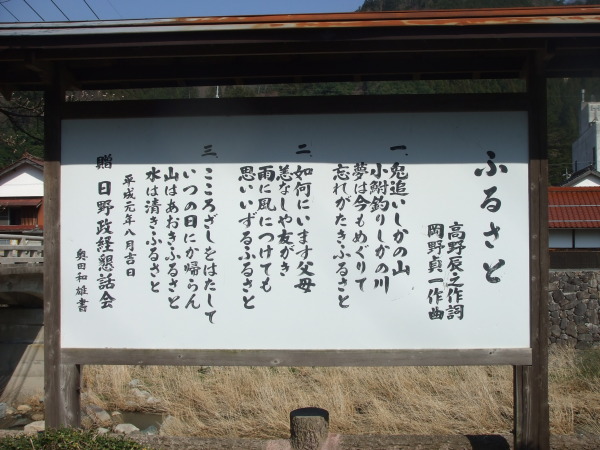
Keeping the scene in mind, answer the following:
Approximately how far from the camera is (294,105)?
454 centimetres

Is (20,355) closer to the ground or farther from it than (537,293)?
closer to the ground

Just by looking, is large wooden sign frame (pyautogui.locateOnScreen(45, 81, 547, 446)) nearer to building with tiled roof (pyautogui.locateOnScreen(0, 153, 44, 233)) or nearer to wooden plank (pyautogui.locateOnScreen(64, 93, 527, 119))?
wooden plank (pyautogui.locateOnScreen(64, 93, 527, 119))

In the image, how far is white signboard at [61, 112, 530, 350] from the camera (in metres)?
4.40

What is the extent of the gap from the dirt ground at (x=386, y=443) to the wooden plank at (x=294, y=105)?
2.50 m

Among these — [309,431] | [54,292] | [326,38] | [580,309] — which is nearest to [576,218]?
[580,309]

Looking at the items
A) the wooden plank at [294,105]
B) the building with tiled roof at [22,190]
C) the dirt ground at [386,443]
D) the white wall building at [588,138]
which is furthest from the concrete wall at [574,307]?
the building with tiled roof at [22,190]

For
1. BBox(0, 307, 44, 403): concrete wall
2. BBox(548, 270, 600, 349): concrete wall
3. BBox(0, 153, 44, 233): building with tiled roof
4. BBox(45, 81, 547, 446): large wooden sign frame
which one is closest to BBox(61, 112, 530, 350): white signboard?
BBox(45, 81, 547, 446): large wooden sign frame

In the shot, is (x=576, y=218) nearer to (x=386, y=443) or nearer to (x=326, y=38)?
(x=386, y=443)

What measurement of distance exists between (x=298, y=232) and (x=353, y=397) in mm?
6329

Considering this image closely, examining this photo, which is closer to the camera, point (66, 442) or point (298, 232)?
point (66, 442)

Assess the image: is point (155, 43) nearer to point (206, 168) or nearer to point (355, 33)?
point (206, 168)

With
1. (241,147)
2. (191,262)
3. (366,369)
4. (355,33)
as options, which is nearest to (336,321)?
(191,262)

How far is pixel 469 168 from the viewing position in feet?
14.6

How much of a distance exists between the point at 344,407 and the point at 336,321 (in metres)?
5.23
